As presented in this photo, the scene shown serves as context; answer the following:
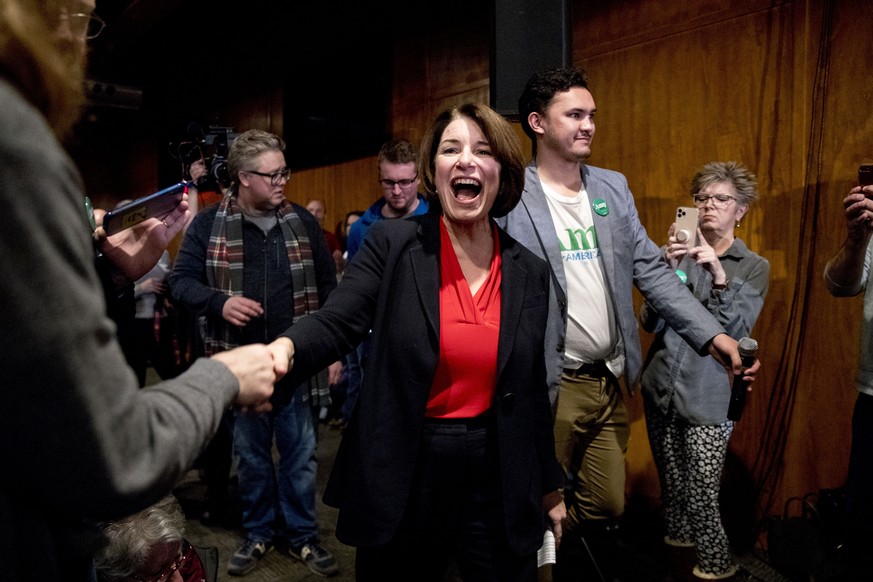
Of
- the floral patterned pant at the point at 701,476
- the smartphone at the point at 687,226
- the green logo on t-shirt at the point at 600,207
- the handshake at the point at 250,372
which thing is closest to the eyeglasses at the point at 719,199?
the smartphone at the point at 687,226

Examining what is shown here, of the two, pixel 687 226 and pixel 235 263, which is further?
pixel 235 263

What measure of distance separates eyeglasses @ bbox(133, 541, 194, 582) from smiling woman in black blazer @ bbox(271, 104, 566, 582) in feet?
1.44

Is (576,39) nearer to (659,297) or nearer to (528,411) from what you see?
(659,297)

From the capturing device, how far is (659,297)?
2.34 meters

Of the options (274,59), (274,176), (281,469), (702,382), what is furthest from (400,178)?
(274,59)

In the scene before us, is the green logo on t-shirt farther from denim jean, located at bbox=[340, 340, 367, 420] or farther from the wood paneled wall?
denim jean, located at bbox=[340, 340, 367, 420]

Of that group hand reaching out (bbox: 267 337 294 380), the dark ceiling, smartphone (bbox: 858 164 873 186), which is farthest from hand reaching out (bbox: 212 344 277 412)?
the dark ceiling

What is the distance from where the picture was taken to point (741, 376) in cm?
197

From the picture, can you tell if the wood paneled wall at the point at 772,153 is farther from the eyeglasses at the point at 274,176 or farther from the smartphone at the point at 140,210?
the smartphone at the point at 140,210

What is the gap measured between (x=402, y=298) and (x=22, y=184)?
3.59 feet

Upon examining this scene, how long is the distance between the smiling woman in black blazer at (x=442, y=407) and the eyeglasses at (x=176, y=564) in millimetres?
440

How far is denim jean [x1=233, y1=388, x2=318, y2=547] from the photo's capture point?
114 inches

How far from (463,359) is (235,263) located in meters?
1.58

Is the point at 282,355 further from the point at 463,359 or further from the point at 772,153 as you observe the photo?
the point at 772,153
